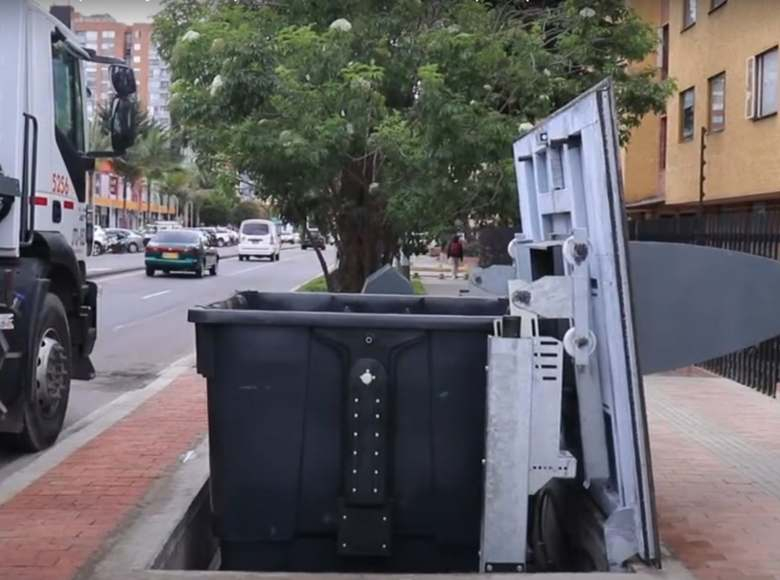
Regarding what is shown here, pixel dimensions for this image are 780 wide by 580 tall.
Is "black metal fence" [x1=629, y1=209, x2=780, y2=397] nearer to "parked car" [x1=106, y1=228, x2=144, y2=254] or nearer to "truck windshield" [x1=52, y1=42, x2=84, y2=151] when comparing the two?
"truck windshield" [x1=52, y1=42, x2=84, y2=151]

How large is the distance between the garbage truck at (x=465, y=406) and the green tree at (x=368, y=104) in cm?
650

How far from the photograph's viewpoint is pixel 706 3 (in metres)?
22.6

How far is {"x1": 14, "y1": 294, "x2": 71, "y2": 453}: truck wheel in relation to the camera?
295 inches

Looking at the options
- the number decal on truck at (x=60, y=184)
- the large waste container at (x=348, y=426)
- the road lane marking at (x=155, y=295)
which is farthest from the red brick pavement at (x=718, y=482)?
the road lane marking at (x=155, y=295)

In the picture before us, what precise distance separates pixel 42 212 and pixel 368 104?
168 inches

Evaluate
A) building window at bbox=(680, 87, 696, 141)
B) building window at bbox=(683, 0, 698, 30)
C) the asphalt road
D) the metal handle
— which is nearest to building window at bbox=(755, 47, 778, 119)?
building window at bbox=(680, 87, 696, 141)

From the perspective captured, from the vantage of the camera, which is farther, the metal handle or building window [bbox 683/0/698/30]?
building window [bbox 683/0/698/30]

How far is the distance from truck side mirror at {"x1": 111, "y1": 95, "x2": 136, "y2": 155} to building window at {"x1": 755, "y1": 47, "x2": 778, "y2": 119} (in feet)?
45.6

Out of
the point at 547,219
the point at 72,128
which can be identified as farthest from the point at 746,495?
the point at 72,128

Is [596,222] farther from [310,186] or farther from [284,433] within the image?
[310,186]

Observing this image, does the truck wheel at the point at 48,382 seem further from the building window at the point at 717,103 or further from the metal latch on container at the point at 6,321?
the building window at the point at 717,103

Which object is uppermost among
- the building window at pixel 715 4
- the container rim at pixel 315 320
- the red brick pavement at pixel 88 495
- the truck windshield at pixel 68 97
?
the building window at pixel 715 4

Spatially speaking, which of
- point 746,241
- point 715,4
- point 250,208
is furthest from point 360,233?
point 250,208

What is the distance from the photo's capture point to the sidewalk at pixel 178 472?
486 cm
